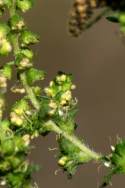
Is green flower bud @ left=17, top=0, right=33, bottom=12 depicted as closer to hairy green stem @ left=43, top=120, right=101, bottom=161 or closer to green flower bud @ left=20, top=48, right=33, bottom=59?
green flower bud @ left=20, top=48, right=33, bottom=59

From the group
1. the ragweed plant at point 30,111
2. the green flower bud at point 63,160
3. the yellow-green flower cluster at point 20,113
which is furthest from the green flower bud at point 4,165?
the green flower bud at point 63,160

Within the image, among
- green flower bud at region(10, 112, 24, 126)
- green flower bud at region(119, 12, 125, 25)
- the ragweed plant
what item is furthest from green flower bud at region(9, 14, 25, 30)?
green flower bud at region(119, 12, 125, 25)

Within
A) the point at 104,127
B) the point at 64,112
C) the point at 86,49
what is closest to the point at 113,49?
the point at 86,49

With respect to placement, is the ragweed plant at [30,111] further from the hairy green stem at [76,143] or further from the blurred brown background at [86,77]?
the blurred brown background at [86,77]

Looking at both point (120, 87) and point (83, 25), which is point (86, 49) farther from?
point (83, 25)

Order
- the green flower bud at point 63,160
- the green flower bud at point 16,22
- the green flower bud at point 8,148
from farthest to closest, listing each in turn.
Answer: the green flower bud at point 63,160
the green flower bud at point 16,22
the green flower bud at point 8,148

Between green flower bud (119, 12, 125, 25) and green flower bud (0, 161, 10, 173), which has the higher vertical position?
green flower bud (119, 12, 125, 25)

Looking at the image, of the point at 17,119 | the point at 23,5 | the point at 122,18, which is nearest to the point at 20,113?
the point at 17,119
